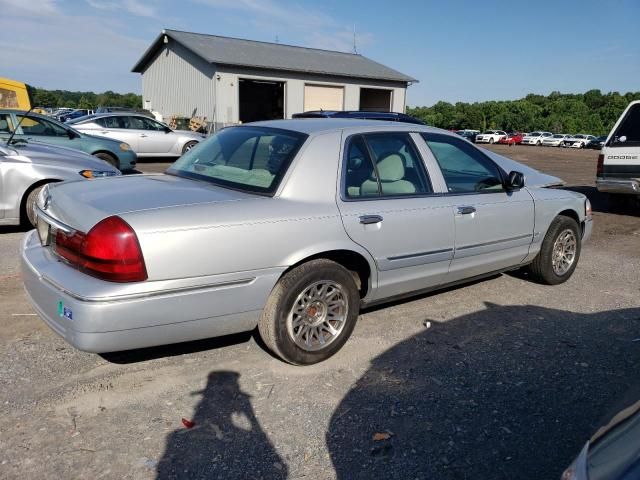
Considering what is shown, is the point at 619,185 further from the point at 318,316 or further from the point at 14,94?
the point at 14,94

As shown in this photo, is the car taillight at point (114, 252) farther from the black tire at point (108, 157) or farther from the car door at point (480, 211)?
the black tire at point (108, 157)

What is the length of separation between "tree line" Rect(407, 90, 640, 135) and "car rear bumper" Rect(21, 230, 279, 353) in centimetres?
7866

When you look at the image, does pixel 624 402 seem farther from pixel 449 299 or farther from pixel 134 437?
pixel 449 299

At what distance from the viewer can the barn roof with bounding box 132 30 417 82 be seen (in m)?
26.2

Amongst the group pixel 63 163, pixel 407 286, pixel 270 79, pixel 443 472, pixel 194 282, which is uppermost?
pixel 270 79

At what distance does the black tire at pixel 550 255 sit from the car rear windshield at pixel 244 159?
113 inches

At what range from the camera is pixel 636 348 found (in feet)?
13.4

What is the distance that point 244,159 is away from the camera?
3998 millimetres

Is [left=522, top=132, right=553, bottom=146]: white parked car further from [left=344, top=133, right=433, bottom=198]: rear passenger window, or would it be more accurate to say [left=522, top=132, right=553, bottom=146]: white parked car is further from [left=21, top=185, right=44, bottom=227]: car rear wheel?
[left=344, top=133, right=433, bottom=198]: rear passenger window

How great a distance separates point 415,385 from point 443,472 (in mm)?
841

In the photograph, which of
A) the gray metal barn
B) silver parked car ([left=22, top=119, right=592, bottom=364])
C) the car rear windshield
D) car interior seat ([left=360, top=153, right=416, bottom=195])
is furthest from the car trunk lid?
the gray metal barn

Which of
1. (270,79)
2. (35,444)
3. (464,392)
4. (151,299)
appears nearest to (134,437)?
(35,444)

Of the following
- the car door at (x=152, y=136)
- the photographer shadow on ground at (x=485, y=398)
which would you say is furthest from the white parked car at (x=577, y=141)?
the photographer shadow on ground at (x=485, y=398)

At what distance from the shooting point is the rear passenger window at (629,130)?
371 inches
